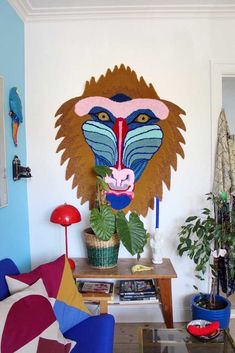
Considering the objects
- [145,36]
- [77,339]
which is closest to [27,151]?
[145,36]

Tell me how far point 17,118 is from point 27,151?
337 millimetres

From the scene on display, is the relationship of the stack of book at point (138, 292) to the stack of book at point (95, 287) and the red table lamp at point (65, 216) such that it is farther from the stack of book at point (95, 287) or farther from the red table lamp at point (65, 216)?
the red table lamp at point (65, 216)

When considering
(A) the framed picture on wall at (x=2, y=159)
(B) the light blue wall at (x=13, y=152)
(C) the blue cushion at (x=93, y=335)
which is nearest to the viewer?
(C) the blue cushion at (x=93, y=335)

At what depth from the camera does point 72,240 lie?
2.50m

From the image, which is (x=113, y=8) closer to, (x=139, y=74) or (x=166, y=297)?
(x=139, y=74)

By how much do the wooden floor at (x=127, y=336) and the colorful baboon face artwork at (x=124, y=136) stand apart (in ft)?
3.08

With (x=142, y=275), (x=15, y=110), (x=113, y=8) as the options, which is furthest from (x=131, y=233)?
(x=113, y=8)

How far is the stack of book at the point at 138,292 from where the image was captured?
2119 millimetres

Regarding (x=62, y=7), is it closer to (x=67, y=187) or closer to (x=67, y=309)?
(x=67, y=187)

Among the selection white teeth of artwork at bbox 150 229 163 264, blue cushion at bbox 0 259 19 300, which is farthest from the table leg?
blue cushion at bbox 0 259 19 300

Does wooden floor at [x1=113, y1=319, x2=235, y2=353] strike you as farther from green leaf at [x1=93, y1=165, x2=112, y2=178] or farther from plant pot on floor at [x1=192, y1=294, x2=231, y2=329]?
green leaf at [x1=93, y1=165, x2=112, y2=178]

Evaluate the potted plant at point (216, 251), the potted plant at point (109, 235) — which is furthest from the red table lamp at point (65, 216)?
the potted plant at point (216, 251)

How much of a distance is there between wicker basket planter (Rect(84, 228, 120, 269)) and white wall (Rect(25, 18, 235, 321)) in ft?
0.93

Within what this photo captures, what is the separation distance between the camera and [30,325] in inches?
Result: 53.6
